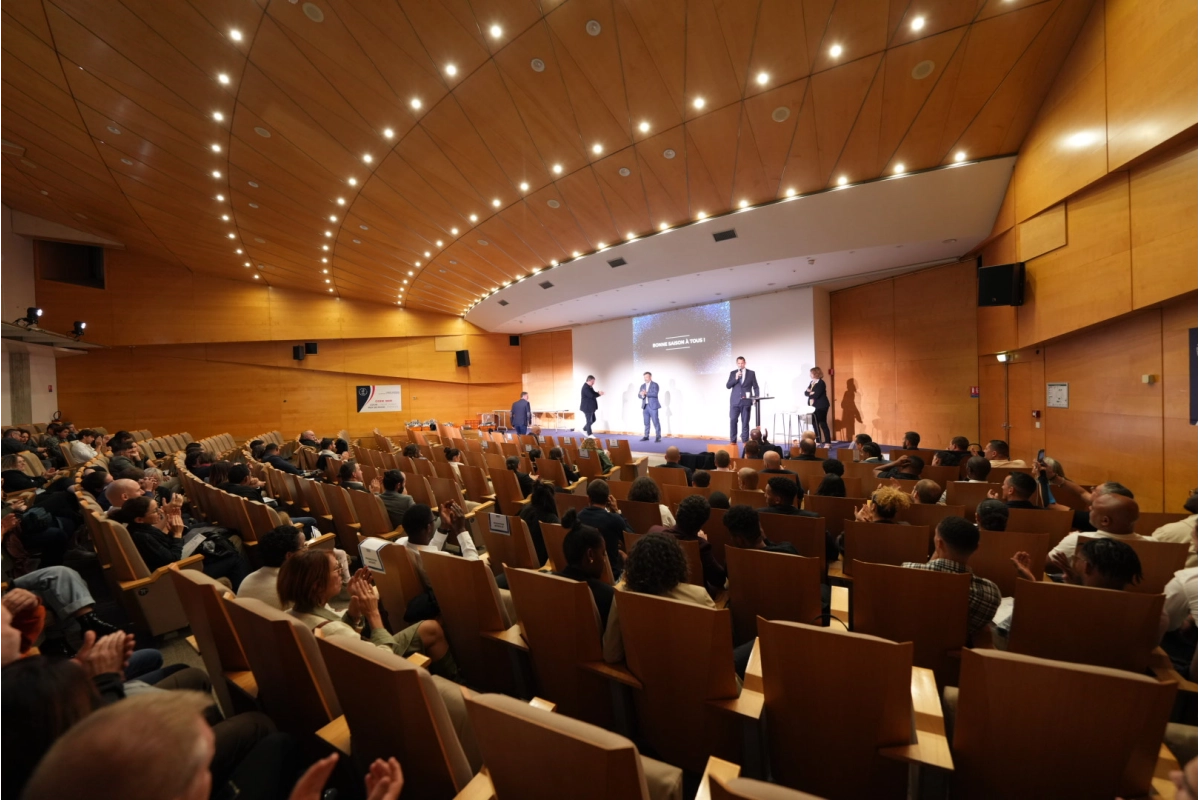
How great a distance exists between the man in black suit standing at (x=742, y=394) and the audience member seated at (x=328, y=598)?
911 centimetres

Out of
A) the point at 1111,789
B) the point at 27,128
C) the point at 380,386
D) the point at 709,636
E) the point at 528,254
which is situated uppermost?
the point at 27,128

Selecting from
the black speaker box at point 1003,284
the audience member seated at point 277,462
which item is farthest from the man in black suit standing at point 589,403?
the black speaker box at point 1003,284

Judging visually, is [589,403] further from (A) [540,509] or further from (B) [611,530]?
(B) [611,530]

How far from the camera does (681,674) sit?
5.63ft

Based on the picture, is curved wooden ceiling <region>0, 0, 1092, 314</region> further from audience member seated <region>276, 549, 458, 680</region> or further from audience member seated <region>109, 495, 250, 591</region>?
audience member seated <region>276, 549, 458, 680</region>

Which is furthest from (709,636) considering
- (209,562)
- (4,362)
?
(4,362)

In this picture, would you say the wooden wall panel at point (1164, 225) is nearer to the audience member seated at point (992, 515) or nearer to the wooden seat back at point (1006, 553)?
the audience member seated at point (992, 515)

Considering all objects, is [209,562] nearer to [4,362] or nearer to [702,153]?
[702,153]

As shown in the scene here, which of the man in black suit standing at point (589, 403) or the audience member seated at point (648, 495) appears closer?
the audience member seated at point (648, 495)

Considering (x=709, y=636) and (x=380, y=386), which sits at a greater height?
(x=380, y=386)

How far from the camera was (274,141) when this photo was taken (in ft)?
20.9

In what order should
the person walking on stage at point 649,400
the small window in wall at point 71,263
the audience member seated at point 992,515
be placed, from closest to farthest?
the audience member seated at point 992,515 < the small window in wall at point 71,263 < the person walking on stage at point 649,400

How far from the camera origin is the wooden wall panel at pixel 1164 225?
3891mm

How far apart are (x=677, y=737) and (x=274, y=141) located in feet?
25.9
